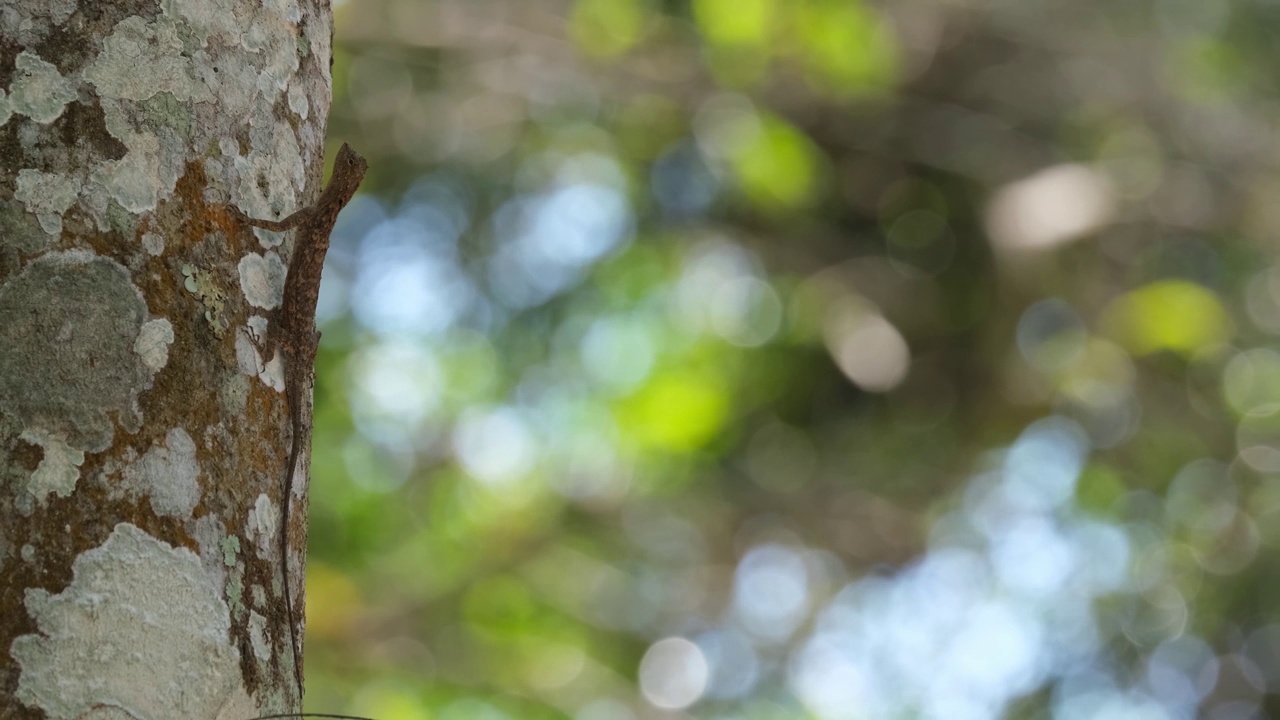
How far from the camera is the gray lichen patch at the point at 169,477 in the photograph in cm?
123

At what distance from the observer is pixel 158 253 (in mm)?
1302

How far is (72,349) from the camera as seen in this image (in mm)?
1230

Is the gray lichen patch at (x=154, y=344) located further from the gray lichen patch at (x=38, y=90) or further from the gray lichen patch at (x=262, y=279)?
the gray lichen patch at (x=38, y=90)

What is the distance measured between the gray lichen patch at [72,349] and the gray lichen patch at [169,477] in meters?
0.04

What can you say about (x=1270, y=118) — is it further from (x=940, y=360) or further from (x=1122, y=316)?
(x=940, y=360)

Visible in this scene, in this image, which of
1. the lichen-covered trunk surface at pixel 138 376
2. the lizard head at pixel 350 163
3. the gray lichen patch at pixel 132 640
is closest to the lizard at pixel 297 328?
the lichen-covered trunk surface at pixel 138 376

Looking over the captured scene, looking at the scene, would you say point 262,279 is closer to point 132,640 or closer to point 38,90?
point 38,90

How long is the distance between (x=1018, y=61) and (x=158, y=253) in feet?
24.6

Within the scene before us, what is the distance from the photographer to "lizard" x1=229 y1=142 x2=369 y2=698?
54.5 inches

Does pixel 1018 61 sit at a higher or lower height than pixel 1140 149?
higher

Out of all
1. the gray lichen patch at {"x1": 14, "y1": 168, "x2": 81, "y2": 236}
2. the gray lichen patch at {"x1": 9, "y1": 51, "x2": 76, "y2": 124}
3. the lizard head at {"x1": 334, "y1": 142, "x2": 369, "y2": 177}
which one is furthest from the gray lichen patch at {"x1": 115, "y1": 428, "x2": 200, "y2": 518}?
the lizard head at {"x1": 334, "y1": 142, "x2": 369, "y2": 177}

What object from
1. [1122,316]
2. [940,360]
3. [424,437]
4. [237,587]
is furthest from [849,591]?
[237,587]

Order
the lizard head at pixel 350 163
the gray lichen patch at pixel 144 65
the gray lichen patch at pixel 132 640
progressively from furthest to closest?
the lizard head at pixel 350 163
the gray lichen patch at pixel 144 65
the gray lichen patch at pixel 132 640

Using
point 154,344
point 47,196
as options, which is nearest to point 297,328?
point 154,344
